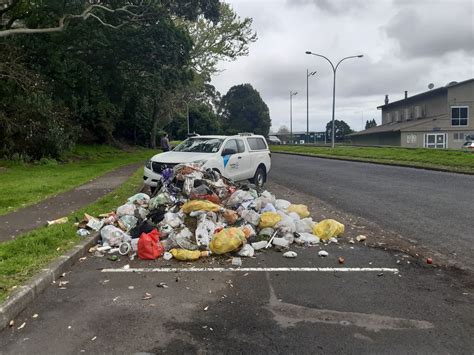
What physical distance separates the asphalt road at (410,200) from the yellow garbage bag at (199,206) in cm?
337

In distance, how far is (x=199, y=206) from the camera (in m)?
7.79

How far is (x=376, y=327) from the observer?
4004mm

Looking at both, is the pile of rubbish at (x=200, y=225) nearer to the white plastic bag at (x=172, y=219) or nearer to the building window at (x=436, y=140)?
the white plastic bag at (x=172, y=219)

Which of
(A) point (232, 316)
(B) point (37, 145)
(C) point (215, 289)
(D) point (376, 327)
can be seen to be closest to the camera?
(D) point (376, 327)

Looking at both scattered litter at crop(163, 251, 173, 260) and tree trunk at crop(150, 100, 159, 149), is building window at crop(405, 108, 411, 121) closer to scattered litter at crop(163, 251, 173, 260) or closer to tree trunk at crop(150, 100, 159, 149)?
tree trunk at crop(150, 100, 159, 149)

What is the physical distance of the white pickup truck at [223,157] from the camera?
11.9 meters

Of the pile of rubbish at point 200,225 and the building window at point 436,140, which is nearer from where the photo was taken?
the pile of rubbish at point 200,225

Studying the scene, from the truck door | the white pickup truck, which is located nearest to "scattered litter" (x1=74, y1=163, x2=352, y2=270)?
the white pickup truck

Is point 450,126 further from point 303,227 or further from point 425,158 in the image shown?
point 303,227

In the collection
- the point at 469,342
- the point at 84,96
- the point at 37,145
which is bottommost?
the point at 469,342

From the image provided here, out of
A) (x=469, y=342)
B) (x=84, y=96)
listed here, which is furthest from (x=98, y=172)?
(x=469, y=342)

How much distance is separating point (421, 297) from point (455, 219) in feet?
15.6

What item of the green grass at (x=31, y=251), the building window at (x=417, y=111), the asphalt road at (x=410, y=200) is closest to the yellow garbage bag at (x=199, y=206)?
the green grass at (x=31, y=251)

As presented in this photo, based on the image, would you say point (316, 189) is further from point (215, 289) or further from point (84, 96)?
point (84, 96)
